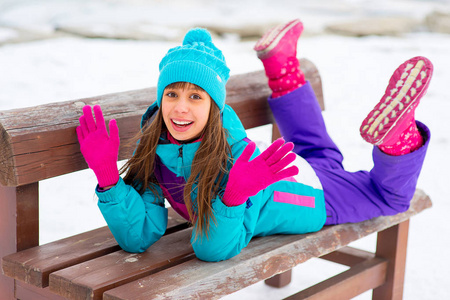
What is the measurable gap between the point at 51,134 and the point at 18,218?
0.27 meters

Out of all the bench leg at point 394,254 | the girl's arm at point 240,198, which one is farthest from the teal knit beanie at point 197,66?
the bench leg at point 394,254

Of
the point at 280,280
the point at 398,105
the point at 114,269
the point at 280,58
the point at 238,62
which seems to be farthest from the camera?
the point at 238,62

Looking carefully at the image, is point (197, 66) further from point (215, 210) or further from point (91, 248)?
point (91, 248)

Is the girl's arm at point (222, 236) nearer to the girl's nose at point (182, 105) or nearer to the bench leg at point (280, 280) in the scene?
the girl's nose at point (182, 105)

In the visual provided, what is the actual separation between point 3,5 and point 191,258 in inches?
370

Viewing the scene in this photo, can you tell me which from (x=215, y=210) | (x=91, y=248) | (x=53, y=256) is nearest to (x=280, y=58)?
(x=215, y=210)

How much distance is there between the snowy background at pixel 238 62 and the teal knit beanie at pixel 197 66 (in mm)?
1283

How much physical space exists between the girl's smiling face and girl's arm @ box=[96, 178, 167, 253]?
22cm

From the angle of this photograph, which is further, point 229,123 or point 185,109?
point 229,123

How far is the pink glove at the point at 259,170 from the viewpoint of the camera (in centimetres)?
173

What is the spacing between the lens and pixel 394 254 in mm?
2666

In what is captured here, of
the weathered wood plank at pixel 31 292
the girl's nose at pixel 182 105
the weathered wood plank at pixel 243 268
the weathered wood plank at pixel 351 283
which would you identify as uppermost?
the girl's nose at pixel 182 105

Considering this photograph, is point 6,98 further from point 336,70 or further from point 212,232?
point 212,232

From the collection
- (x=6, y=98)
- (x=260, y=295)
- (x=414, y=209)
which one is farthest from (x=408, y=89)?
(x=6, y=98)
